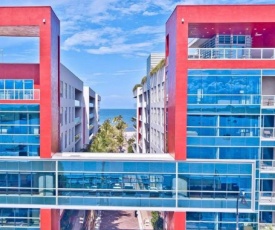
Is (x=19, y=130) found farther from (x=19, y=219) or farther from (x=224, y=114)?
(x=224, y=114)

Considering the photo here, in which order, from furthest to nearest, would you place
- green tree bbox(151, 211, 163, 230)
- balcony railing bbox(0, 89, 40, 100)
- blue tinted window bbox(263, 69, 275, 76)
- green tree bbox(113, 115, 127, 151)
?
green tree bbox(113, 115, 127, 151) → green tree bbox(151, 211, 163, 230) → balcony railing bbox(0, 89, 40, 100) → blue tinted window bbox(263, 69, 275, 76)

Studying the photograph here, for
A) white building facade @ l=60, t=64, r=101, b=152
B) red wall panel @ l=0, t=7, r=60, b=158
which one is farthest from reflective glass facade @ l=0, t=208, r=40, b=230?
white building facade @ l=60, t=64, r=101, b=152

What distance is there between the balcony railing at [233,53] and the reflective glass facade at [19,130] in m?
14.6

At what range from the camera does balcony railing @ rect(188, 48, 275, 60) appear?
25.5 meters

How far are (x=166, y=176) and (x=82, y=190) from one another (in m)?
7.15

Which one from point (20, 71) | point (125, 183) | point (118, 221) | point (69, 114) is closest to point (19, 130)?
point (20, 71)

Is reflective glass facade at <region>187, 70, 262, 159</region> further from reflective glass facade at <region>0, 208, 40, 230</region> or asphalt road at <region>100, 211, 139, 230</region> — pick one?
asphalt road at <region>100, 211, 139, 230</region>

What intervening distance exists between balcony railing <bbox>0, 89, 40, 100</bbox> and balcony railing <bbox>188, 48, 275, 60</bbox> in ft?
45.1

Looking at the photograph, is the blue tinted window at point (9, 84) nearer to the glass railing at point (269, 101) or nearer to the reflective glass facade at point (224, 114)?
the reflective glass facade at point (224, 114)

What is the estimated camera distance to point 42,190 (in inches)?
1015

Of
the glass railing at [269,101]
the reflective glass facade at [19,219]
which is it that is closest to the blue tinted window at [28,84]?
the reflective glass facade at [19,219]

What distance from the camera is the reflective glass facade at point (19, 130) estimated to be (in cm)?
2666

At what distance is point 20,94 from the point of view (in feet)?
90.3

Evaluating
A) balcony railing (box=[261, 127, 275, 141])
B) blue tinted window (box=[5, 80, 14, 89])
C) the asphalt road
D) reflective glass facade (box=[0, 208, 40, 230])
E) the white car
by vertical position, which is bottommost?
the asphalt road
